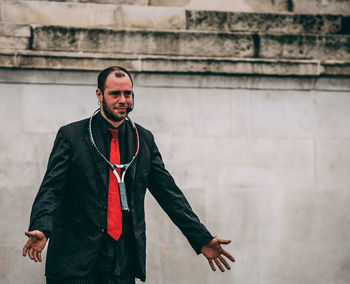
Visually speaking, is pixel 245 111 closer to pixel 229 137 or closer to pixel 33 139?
pixel 229 137

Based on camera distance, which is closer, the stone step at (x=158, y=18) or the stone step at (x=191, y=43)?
the stone step at (x=191, y=43)

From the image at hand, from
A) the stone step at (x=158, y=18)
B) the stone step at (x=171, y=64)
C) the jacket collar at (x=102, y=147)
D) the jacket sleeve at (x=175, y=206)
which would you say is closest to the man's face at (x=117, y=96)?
the jacket collar at (x=102, y=147)

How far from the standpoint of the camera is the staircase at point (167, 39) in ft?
18.2

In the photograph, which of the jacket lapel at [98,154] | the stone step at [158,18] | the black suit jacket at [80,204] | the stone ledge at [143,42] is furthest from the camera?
the stone step at [158,18]

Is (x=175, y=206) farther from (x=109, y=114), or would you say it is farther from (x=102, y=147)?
(x=109, y=114)

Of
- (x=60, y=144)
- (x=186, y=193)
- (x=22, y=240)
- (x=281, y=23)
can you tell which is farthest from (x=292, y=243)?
(x=60, y=144)

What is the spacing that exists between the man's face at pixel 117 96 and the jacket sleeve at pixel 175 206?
1.43ft

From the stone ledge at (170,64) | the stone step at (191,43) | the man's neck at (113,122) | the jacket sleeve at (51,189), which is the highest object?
the stone step at (191,43)

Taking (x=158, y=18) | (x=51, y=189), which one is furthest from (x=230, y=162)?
(x=51, y=189)

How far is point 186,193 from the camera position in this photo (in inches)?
224

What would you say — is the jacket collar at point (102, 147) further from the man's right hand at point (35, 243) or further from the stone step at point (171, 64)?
the stone step at point (171, 64)

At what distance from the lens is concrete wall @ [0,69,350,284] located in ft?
18.1

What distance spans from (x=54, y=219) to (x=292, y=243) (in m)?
3.00

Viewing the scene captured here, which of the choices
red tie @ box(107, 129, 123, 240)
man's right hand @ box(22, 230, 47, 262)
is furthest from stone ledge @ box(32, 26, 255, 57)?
man's right hand @ box(22, 230, 47, 262)
